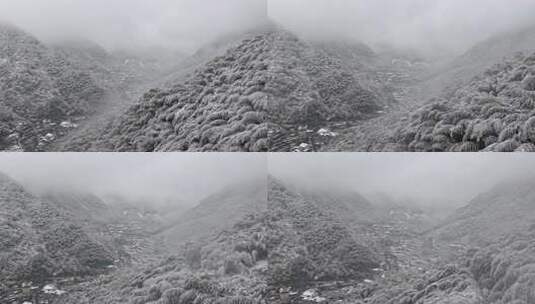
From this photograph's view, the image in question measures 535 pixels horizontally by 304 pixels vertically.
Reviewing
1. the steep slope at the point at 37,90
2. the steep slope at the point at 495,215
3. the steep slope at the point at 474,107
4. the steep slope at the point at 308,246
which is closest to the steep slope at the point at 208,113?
the steep slope at the point at 37,90

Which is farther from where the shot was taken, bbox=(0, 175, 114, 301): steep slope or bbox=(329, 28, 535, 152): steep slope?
bbox=(0, 175, 114, 301): steep slope

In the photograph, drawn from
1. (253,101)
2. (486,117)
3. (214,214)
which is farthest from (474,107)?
(214,214)

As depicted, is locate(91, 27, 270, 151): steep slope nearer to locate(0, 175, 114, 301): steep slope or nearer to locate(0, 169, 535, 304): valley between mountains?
locate(0, 169, 535, 304): valley between mountains

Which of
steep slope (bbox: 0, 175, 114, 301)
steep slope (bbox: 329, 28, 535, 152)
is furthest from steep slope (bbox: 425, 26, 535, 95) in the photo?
steep slope (bbox: 0, 175, 114, 301)

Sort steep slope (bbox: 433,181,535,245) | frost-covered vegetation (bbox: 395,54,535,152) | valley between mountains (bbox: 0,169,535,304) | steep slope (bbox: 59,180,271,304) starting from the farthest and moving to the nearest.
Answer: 1. steep slope (bbox: 59,180,271,304)
2. valley between mountains (bbox: 0,169,535,304)
3. steep slope (bbox: 433,181,535,245)
4. frost-covered vegetation (bbox: 395,54,535,152)

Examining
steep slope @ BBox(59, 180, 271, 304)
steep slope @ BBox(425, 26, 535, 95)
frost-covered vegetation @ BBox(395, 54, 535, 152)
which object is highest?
steep slope @ BBox(425, 26, 535, 95)

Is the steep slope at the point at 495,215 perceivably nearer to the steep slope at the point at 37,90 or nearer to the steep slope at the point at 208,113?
the steep slope at the point at 208,113

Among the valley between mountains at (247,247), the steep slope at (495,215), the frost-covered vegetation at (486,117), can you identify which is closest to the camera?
the frost-covered vegetation at (486,117)

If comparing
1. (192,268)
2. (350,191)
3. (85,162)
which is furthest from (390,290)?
(85,162)

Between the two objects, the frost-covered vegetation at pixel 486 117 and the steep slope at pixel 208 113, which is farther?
the steep slope at pixel 208 113
